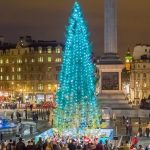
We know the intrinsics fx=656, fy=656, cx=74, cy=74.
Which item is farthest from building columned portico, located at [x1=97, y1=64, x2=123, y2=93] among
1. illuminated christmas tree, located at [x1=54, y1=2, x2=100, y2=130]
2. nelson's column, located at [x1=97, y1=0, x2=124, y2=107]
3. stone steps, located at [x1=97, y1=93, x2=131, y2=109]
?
illuminated christmas tree, located at [x1=54, y1=2, x2=100, y2=130]

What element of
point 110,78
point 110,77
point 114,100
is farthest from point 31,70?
point 114,100

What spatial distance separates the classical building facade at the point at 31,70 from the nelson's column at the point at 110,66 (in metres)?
63.5

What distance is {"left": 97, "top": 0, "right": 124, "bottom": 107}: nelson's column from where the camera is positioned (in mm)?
73069

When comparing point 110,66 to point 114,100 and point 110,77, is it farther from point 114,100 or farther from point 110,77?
point 114,100

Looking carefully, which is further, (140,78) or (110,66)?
(140,78)

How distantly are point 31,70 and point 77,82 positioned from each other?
10238 centimetres

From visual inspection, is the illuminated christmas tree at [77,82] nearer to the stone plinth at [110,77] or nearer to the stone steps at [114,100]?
the stone steps at [114,100]

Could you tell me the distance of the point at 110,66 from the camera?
73062 millimetres

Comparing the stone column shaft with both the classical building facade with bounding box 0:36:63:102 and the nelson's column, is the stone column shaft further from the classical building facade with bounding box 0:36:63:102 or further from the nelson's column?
the classical building facade with bounding box 0:36:63:102

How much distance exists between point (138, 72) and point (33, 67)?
23839 millimetres

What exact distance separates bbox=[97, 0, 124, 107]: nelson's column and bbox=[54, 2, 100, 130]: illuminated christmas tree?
2956cm

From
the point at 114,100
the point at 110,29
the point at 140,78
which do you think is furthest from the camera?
the point at 140,78

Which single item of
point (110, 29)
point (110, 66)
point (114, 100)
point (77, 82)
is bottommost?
point (114, 100)

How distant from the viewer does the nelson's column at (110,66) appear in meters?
73.1
